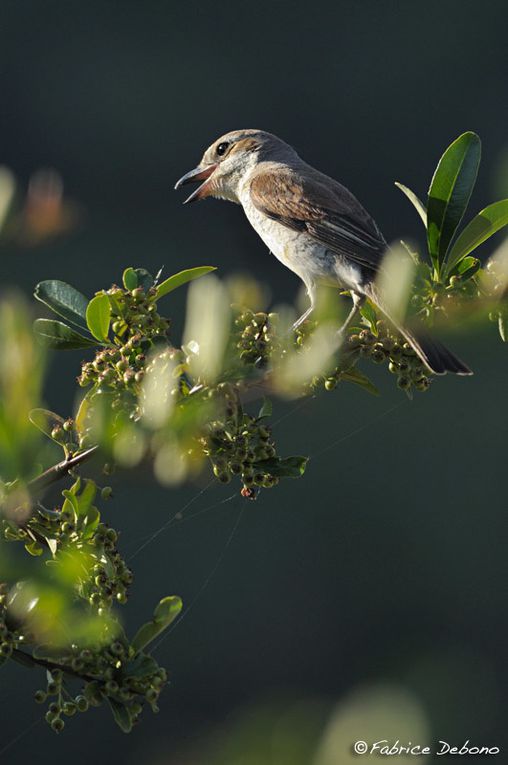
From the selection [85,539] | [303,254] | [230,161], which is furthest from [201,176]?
[85,539]

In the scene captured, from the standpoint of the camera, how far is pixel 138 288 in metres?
0.98

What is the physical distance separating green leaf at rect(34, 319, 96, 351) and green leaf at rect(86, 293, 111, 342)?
0.04 m

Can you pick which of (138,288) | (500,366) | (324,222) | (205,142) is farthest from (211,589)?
(138,288)

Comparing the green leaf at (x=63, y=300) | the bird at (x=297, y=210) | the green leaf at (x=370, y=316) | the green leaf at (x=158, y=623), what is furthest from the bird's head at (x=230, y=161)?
the green leaf at (x=158, y=623)

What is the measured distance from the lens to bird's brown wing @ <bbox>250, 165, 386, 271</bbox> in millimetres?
1812

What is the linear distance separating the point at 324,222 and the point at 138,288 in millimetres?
1036

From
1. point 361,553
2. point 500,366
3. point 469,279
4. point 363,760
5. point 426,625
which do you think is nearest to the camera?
point 363,760

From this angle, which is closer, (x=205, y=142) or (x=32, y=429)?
(x=32, y=429)

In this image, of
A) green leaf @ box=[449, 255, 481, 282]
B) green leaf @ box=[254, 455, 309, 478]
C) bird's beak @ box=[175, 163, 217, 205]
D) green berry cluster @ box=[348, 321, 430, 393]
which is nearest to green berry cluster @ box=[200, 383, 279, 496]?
green leaf @ box=[254, 455, 309, 478]

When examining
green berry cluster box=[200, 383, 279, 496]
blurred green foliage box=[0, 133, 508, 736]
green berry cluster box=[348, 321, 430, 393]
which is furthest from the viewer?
green berry cluster box=[348, 321, 430, 393]

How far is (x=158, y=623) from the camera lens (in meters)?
0.89

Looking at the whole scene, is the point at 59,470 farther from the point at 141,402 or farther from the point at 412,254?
the point at 412,254

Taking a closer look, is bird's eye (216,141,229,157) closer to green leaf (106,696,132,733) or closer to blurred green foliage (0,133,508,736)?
blurred green foliage (0,133,508,736)

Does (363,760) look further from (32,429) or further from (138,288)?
(138,288)
